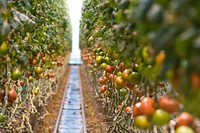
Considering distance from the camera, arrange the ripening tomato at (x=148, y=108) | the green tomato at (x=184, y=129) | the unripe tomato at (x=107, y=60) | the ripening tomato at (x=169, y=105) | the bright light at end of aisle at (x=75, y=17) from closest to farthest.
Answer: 1. the green tomato at (x=184, y=129)
2. the ripening tomato at (x=169, y=105)
3. the ripening tomato at (x=148, y=108)
4. the unripe tomato at (x=107, y=60)
5. the bright light at end of aisle at (x=75, y=17)

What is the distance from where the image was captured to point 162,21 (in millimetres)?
1287

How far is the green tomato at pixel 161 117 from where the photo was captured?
1.68 m

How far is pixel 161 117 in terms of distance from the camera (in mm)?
1686

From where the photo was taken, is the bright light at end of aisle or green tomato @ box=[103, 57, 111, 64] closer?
green tomato @ box=[103, 57, 111, 64]

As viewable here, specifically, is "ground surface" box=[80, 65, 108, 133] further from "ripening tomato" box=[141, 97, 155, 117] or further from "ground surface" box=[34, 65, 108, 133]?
"ripening tomato" box=[141, 97, 155, 117]

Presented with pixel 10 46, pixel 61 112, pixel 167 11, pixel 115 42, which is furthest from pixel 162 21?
pixel 61 112

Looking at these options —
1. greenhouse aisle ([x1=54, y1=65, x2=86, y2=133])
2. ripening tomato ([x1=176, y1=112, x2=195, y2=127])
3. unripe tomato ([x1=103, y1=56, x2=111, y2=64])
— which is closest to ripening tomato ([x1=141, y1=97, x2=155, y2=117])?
ripening tomato ([x1=176, y1=112, x2=195, y2=127])

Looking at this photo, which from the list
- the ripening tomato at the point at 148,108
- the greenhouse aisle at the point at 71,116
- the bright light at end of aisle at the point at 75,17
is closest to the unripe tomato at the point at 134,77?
the ripening tomato at the point at 148,108

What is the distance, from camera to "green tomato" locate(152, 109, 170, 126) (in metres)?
1.68

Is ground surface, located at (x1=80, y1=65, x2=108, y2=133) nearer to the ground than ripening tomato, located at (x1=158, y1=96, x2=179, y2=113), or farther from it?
nearer to the ground

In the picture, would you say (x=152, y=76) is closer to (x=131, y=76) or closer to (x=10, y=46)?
(x=131, y=76)

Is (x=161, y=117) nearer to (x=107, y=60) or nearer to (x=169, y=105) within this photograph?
(x=169, y=105)

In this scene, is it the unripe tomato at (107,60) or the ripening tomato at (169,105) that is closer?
the ripening tomato at (169,105)

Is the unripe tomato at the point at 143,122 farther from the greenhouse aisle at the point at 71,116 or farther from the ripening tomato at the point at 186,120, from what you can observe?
the greenhouse aisle at the point at 71,116
